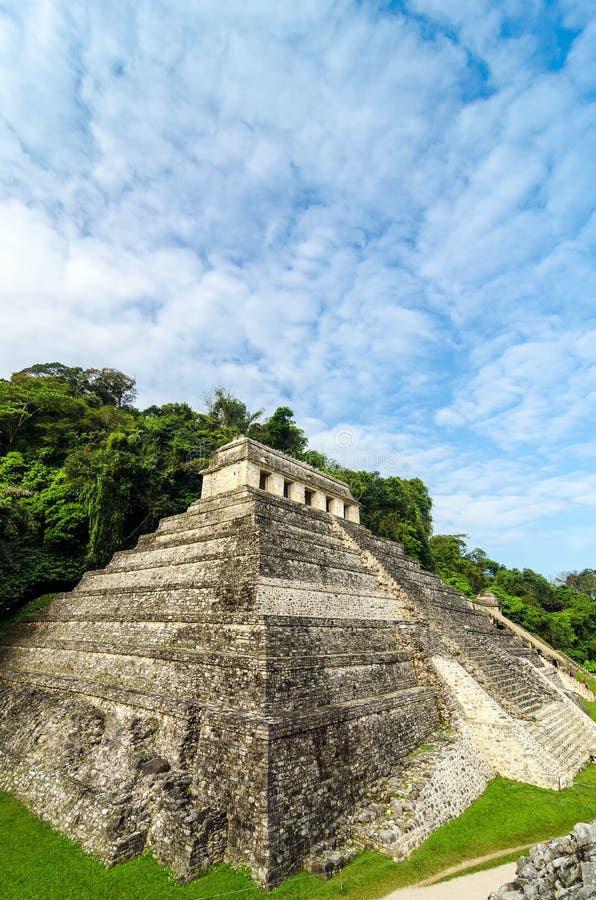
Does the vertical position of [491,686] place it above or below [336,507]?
below

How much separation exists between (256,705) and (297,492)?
10490 mm

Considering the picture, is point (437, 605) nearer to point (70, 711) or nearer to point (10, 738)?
point (70, 711)

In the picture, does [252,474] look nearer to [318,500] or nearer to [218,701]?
[318,500]

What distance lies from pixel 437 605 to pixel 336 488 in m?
6.15

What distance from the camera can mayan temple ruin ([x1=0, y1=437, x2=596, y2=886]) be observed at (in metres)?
6.59

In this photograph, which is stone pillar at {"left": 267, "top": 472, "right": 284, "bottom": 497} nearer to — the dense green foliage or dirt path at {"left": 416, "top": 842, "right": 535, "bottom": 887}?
the dense green foliage

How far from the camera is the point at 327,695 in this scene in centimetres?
823

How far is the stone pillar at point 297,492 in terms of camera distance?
17.2 m

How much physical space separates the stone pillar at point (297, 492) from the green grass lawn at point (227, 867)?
10.6m

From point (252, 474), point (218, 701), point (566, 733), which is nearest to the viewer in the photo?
point (218, 701)

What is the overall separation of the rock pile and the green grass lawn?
1.87 m

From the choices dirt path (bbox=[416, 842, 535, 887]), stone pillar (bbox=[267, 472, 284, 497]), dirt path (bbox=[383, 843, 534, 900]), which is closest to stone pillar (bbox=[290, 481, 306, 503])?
stone pillar (bbox=[267, 472, 284, 497])

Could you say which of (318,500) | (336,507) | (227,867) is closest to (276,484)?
(318,500)

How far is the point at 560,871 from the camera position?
4816mm
